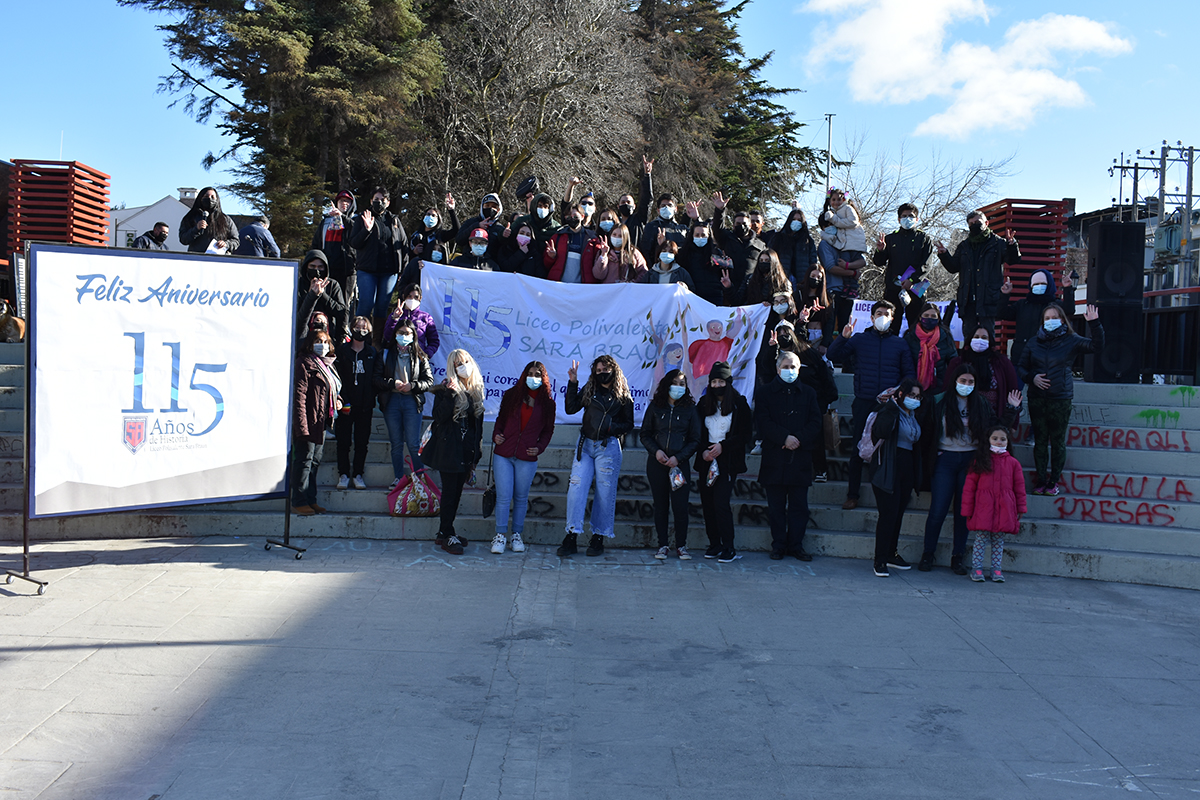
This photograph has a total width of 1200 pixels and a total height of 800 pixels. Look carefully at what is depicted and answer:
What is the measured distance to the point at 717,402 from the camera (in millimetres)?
8422

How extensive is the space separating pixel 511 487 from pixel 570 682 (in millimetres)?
3341

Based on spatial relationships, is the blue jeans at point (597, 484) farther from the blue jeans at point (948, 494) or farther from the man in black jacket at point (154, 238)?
the man in black jacket at point (154, 238)

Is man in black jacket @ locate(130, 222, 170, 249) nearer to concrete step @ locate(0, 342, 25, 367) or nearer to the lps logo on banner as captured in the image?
concrete step @ locate(0, 342, 25, 367)

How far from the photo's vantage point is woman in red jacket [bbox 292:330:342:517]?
8.41 m

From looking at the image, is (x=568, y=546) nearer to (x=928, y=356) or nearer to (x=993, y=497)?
(x=993, y=497)

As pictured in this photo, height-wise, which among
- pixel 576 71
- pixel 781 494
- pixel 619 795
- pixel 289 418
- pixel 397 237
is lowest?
pixel 619 795

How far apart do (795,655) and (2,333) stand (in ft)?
41.7

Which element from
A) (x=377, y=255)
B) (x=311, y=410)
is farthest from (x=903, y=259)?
(x=311, y=410)

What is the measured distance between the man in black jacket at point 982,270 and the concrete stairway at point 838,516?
1.91 meters

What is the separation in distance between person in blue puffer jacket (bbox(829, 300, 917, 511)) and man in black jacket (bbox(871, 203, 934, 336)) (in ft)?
7.77

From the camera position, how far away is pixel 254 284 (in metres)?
7.58

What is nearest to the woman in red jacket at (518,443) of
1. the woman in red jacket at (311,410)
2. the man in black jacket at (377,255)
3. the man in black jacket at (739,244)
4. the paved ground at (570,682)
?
the paved ground at (570,682)

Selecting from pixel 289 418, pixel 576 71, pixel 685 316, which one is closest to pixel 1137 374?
pixel 685 316

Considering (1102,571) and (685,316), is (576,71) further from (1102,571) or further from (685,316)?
(1102,571)
